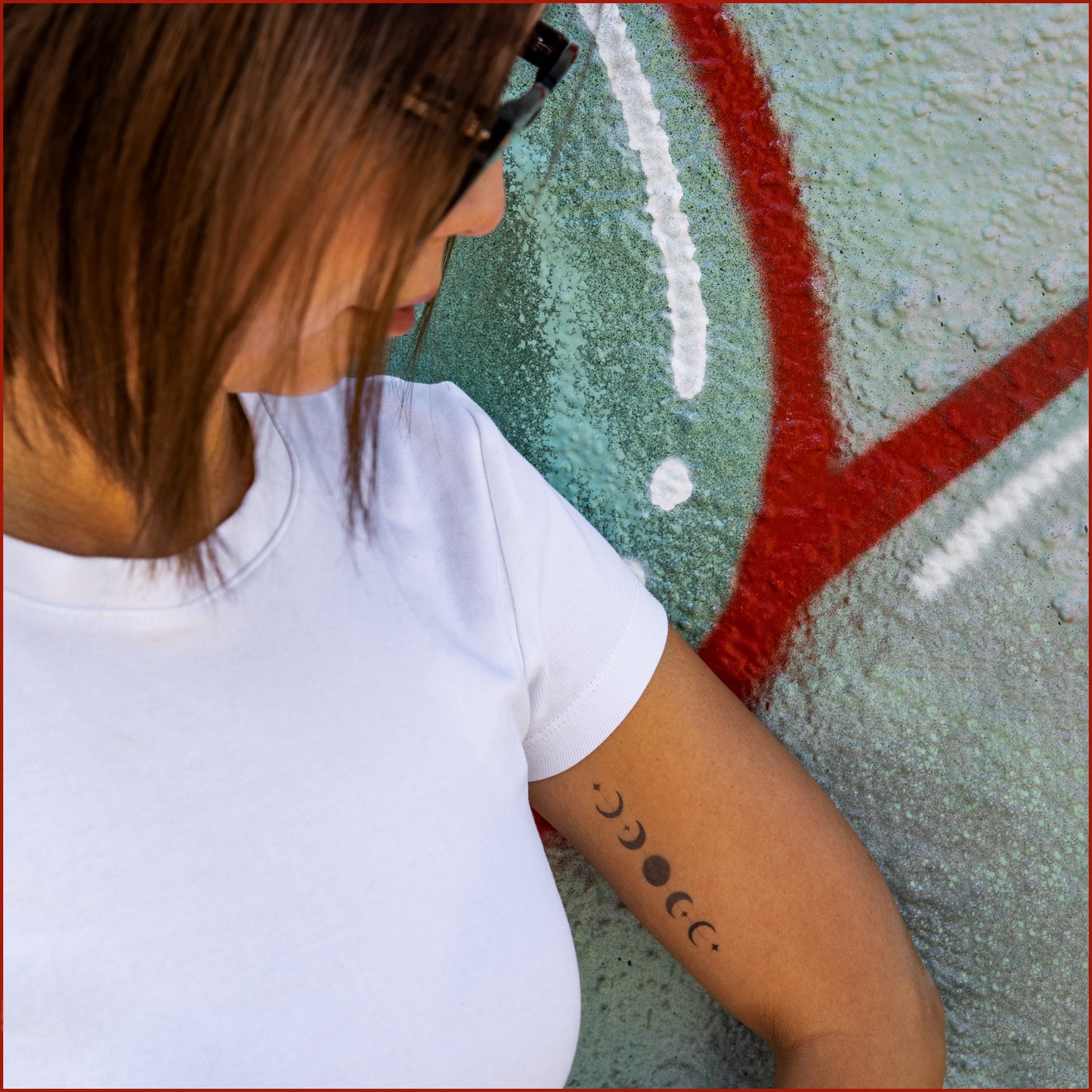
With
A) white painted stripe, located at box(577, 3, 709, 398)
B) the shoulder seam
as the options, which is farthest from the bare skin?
white painted stripe, located at box(577, 3, 709, 398)

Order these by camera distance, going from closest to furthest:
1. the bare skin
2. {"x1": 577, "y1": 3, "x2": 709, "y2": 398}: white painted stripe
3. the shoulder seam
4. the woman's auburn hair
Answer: the woman's auburn hair < the bare skin < the shoulder seam < {"x1": 577, "y1": 3, "x2": 709, "y2": 398}: white painted stripe

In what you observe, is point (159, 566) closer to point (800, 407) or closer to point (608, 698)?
point (608, 698)

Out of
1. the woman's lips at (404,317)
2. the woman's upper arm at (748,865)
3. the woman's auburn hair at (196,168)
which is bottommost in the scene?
the woman's upper arm at (748,865)

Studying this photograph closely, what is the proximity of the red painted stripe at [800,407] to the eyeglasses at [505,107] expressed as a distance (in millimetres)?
320

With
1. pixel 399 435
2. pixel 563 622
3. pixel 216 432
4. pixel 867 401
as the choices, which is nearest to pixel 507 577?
pixel 563 622

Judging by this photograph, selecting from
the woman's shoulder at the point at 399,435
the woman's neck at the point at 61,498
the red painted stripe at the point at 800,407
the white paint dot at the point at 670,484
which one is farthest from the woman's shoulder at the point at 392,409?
the red painted stripe at the point at 800,407

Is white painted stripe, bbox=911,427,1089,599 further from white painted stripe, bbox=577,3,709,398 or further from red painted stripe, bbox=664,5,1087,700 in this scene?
white painted stripe, bbox=577,3,709,398

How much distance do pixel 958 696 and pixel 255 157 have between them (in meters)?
0.79

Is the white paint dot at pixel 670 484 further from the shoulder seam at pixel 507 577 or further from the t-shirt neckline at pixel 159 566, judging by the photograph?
the t-shirt neckline at pixel 159 566

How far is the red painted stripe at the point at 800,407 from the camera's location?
90 cm

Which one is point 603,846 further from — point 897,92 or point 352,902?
point 897,92

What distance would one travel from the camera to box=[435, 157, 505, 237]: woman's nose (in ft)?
2.05

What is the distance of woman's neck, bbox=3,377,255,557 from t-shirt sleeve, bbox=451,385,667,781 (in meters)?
0.26

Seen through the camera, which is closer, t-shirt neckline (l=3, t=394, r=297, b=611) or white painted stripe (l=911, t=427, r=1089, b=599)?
t-shirt neckline (l=3, t=394, r=297, b=611)
